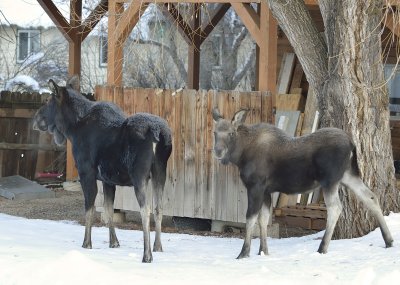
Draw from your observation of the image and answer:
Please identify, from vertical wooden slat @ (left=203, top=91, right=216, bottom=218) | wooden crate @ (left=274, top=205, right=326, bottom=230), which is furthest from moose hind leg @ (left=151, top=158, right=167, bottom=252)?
wooden crate @ (left=274, top=205, right=326, bottom=230)

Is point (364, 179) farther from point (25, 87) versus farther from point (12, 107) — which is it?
point (25, 87)

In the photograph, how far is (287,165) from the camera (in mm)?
10297

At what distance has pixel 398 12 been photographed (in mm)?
11008

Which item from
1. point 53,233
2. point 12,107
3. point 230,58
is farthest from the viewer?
point 230,58

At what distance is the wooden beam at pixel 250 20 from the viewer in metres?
13.0

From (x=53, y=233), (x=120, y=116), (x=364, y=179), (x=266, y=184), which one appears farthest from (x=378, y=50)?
(x=53, y=233)

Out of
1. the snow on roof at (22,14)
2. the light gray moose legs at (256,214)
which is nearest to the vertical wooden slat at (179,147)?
the light gray moose legs at (256,214)

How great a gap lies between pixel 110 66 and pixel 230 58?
17.5m

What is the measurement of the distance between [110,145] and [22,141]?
10380mm

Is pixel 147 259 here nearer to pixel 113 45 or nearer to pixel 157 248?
pixel 157 248

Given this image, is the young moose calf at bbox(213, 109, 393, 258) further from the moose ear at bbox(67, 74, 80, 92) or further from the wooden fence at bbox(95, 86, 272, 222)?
the wooden fence at bbox(95, 86, 272, 222)

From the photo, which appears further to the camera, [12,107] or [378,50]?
[12,107]

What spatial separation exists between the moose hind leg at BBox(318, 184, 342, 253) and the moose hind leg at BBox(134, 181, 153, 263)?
1951mm

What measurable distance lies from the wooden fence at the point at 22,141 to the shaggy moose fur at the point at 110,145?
9241mm
